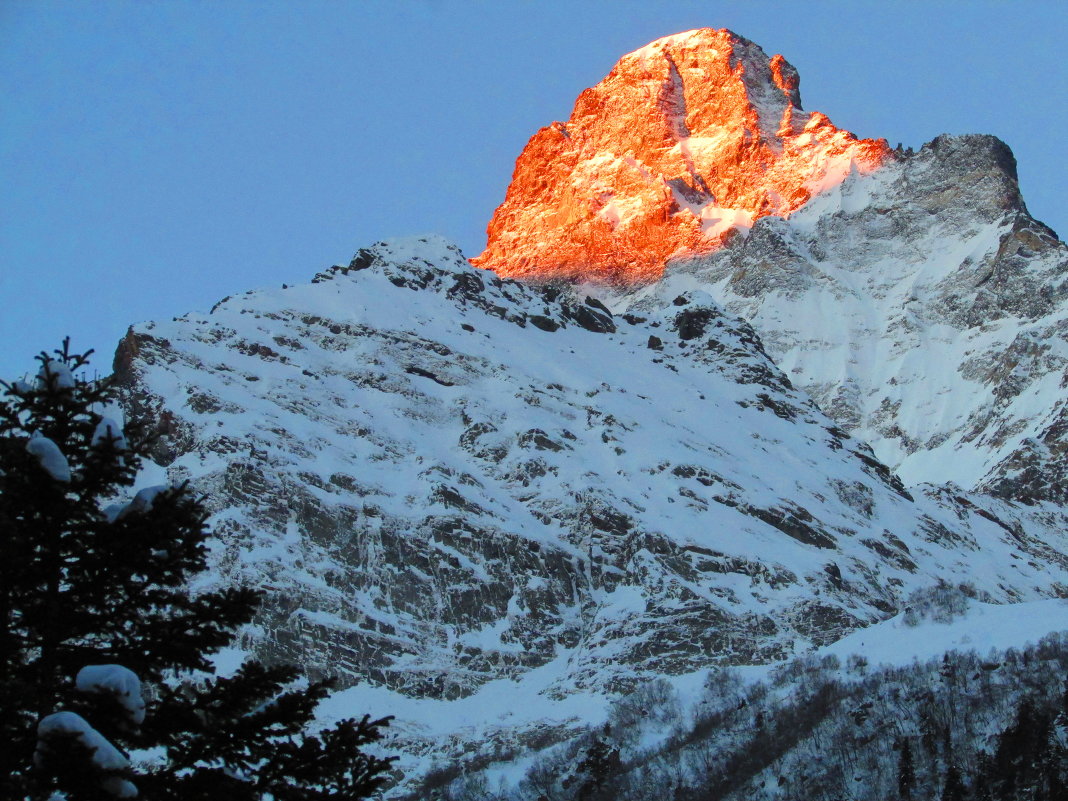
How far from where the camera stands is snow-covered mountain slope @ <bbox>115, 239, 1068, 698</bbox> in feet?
474

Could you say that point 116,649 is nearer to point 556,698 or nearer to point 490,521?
point 556,698

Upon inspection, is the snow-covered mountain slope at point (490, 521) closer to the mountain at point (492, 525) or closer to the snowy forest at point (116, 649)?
the mountain at point (492, 525)

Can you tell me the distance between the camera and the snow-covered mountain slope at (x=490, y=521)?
144 meters

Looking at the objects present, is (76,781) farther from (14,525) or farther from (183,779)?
(14,525)

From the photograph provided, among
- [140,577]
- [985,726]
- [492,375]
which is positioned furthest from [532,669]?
[140,577]

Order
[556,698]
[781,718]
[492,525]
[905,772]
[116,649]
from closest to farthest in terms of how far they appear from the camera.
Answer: [116,649], [905,772], [781,718], [556,698], [492,525]

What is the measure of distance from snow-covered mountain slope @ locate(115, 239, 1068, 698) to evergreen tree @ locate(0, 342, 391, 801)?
4851 inches

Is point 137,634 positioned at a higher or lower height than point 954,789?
lower

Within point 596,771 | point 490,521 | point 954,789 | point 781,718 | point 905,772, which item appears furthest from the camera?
point 490,521

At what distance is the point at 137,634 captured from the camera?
46.4 ft

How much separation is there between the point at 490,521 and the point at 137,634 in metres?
146

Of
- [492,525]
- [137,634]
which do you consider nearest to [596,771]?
[492,525]

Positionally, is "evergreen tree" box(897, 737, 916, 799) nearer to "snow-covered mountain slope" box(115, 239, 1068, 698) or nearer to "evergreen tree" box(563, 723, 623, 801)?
A: "evergreen tree" box(563, 723, 623, 801)

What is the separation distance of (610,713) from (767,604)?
85.6 feet
